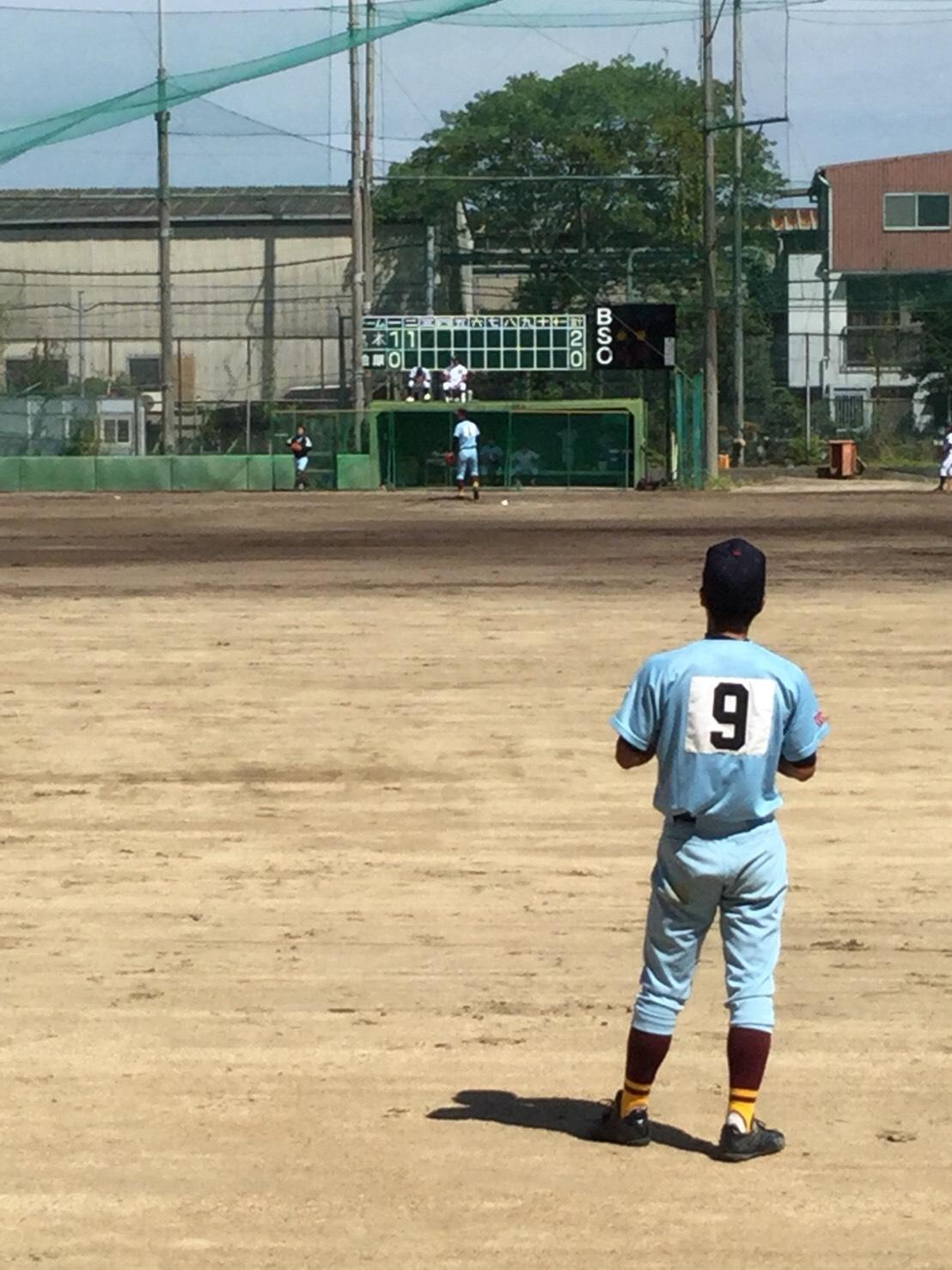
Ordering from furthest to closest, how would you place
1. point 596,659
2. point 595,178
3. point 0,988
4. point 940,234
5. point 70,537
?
point 940,234 → point 595,178 → point 70,537 → point 596,659 → point 0,988

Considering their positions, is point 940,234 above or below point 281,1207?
above

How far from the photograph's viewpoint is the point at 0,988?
296 inches

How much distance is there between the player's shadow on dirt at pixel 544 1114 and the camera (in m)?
5.81

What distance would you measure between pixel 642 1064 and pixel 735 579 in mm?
1227

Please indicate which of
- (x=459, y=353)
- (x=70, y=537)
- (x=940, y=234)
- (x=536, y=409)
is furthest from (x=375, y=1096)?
(x=940, y=234)

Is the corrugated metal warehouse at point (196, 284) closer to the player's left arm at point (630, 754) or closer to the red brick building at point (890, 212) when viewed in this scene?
the red brick building at point (890, 212)

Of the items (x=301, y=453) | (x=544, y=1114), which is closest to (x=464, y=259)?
(x=301, y=453)

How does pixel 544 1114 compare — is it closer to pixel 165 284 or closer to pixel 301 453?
pixel 301 453

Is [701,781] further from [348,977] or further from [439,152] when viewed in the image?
[439,152]

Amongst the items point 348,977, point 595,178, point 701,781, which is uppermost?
Answer: point 595,178

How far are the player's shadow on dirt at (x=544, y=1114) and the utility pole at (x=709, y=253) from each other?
36.8m

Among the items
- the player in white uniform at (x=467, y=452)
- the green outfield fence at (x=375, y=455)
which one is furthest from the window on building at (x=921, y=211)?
the player in white uniform at (x=467, y=452)

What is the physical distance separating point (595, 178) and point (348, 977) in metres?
47.8

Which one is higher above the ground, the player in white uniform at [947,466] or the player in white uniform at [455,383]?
the player in white uniform at [455,383]
